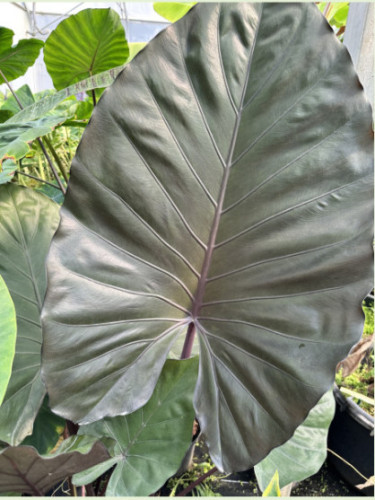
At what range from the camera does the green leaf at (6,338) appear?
42cm

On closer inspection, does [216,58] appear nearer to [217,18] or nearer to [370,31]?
[217,18]

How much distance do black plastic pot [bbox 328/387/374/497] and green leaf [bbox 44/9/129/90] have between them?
1180 mm

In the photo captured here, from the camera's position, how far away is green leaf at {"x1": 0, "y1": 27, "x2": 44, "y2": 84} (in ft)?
3.64

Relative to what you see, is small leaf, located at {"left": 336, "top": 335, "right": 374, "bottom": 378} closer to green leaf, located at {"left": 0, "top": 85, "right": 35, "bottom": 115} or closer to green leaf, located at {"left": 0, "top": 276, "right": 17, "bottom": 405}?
green leaf, located at {"left": 0, "top": 276, "right": 17, "bottom": 405}

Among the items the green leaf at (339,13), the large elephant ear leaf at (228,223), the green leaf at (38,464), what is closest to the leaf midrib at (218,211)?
the large elephant ear leaf at (228,223)

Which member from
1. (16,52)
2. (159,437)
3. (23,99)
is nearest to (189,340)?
(159,437)

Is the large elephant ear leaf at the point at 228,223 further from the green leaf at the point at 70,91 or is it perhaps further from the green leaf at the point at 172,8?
the green leaf at the point at 172,8

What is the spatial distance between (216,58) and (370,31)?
604 millimetres

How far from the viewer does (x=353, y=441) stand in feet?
3.77

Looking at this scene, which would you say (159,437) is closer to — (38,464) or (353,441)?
(38,464)

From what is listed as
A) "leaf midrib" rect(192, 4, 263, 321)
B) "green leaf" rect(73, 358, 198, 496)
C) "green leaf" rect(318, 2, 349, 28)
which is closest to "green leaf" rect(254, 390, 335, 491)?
"green leaf" rect(73, 358, 198, 496)

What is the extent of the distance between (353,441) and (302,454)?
509 millimetres

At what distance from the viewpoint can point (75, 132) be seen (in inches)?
78.9

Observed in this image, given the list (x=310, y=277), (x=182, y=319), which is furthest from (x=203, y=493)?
(x=310, y=277)
